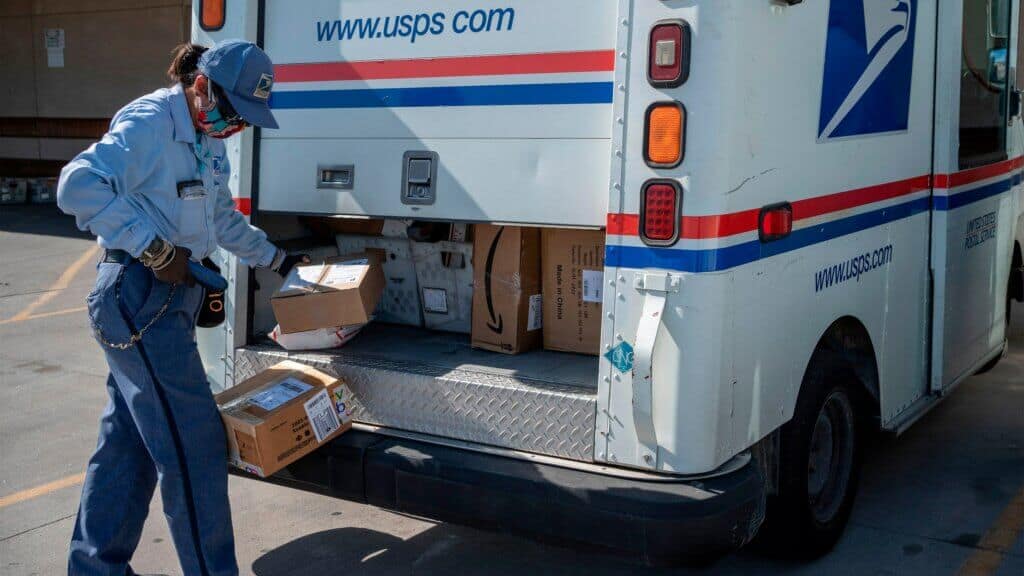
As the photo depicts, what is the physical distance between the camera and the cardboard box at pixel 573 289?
163 inches

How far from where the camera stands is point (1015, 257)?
6.68 metres

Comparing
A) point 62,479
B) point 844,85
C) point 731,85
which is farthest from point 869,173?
point 62,479

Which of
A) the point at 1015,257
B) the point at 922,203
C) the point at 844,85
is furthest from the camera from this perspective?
the point at 1015,257

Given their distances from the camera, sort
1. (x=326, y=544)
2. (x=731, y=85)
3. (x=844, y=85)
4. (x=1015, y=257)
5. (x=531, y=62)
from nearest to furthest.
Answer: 1. (x=731, y=85)
2. (x=531, y=62)
3. (x=844, y=85)
4. (x=326, y=544)
5. (x=1015, y=257)

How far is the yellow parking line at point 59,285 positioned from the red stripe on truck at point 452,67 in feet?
19.5

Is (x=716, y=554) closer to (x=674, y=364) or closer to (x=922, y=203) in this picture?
(x=674, y=364)

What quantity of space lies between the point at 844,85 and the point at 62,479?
3.99 meters

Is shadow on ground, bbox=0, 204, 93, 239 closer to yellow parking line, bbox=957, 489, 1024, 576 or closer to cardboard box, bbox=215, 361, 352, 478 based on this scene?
cardboard box, bbox=215, 361, 352, 478

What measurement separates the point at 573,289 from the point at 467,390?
67 centimetres

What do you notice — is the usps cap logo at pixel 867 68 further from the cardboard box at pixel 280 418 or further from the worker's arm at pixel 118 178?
the worker's arm at pixel 118 178

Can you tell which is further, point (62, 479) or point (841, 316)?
point (62, 479)

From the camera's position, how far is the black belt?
138 inches

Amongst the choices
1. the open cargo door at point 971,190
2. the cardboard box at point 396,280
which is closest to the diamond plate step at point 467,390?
the cardboard box at point 396,280

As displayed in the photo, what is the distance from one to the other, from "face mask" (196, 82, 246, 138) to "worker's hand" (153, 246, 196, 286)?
42 cm
